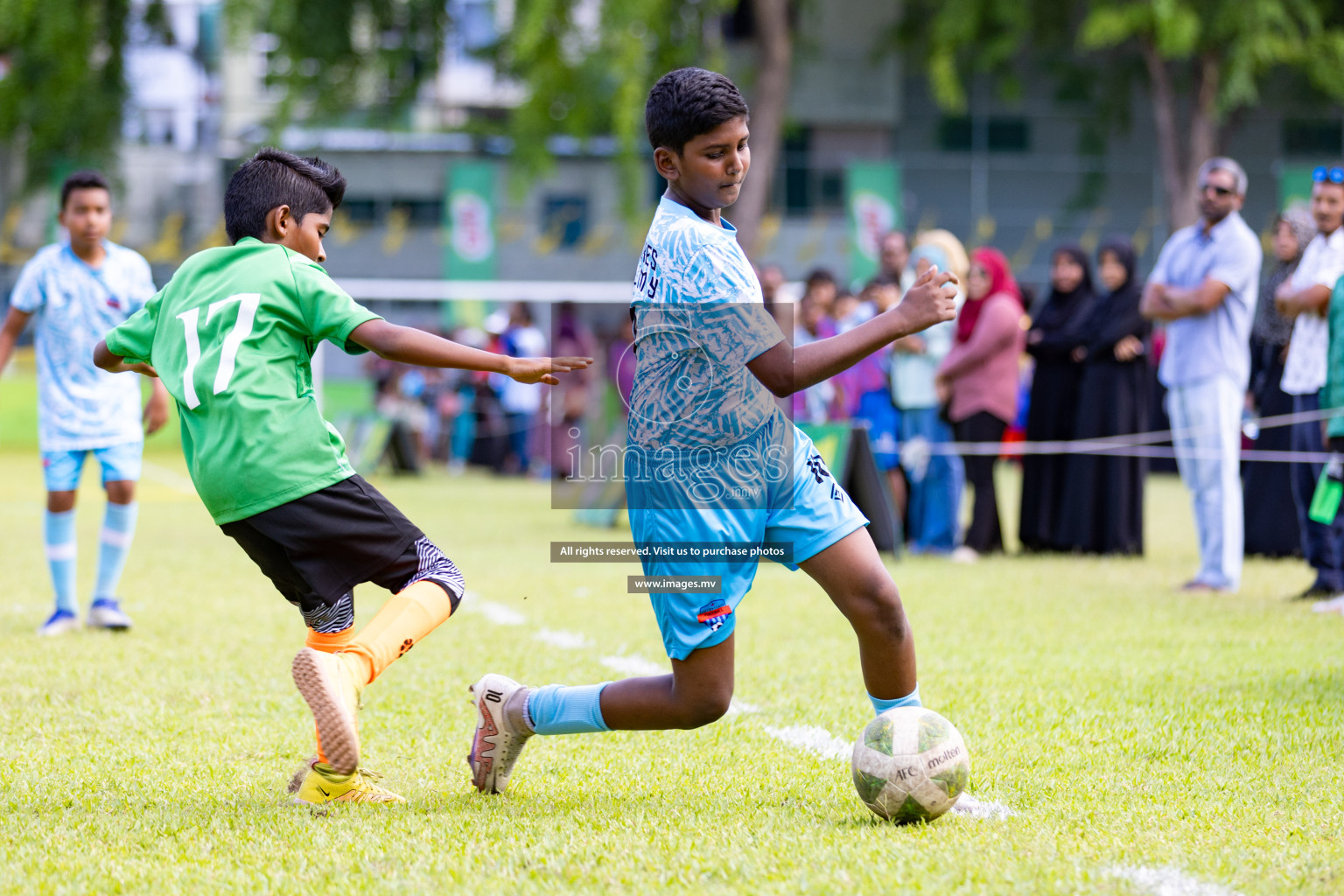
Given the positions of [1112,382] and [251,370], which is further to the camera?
[1112,382]

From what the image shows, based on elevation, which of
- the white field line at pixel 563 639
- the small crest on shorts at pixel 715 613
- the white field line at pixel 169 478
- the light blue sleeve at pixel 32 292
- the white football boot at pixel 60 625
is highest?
the light blue sleeve at pixel 32 292

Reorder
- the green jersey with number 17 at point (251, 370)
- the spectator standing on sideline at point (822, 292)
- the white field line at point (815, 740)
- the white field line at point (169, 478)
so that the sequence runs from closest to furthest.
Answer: the green jersey with number 17 at point (251, 370)
the white field line at point (815, 740)
the spectator standing on sideline at point (822, 292)
the white field line at point (169, 478)

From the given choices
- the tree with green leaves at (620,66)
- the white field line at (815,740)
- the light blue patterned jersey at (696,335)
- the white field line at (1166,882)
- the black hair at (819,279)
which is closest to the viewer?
the white field line at (1166,882)

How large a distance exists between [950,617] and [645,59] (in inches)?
634

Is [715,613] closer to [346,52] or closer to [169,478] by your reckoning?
[169,478]

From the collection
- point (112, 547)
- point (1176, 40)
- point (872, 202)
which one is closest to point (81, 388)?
point (112, 547)

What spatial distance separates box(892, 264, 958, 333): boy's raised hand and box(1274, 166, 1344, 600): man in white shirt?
5305 mm

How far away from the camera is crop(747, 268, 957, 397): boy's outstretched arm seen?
3312 mm

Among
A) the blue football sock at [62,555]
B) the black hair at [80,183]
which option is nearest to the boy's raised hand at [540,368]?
the black hair at [80,183]

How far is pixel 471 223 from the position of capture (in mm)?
34562

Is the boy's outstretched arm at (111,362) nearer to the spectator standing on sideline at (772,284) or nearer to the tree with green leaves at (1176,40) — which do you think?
the spectator standing on sideline at (772,284)

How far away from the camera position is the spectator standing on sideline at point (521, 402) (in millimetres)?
20594

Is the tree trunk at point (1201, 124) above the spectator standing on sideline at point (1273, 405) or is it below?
above

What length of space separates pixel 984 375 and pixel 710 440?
757cm
